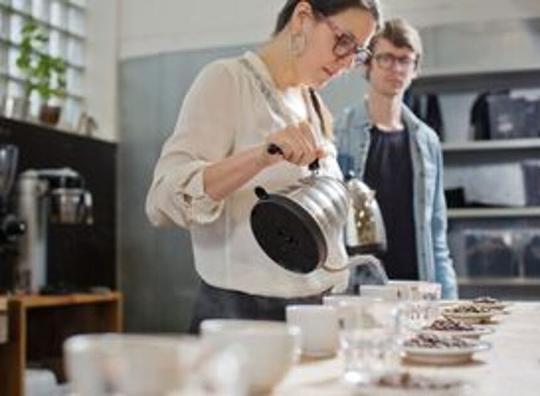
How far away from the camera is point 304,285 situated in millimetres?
1425

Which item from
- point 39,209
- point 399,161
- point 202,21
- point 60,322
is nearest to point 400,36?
point 399,161

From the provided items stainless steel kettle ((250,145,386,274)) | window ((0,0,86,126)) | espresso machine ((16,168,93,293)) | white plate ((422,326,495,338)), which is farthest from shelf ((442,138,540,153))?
white plate ((422,326,495,338))

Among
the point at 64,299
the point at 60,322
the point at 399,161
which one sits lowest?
the point at 60,322

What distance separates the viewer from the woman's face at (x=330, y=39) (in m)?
1.48

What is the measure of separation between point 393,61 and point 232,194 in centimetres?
104

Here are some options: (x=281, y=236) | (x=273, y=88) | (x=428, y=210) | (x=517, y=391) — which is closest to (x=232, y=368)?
(x=517, y=391)

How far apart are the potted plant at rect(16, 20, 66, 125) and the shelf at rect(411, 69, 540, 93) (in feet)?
5.20

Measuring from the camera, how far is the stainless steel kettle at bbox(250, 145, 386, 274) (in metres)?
1.28

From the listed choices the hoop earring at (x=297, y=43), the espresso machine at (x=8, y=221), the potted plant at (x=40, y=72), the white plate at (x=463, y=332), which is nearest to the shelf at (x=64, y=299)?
the espresso machine at (x=8, y=221)

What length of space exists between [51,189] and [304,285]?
1991 mm

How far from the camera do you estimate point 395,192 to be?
2.37 meters

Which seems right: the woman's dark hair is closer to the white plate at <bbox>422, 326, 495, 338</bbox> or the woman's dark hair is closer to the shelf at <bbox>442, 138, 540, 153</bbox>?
the white plate at <bbox>422, 326, 495, 338</bbox>

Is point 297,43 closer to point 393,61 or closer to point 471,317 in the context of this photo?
point 471,317

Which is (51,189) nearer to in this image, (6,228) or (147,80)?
(6,228)
